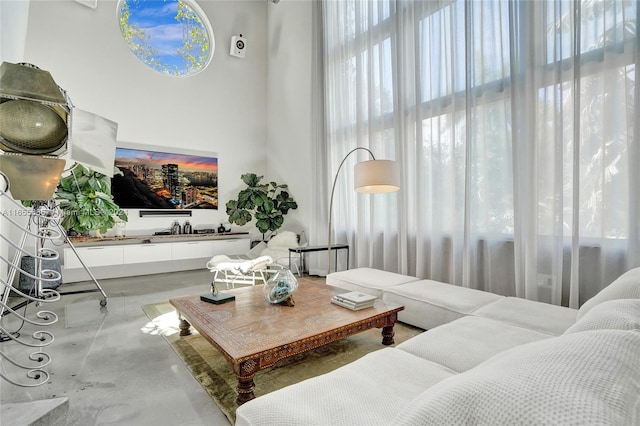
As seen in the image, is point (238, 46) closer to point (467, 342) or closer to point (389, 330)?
point (389, 330)

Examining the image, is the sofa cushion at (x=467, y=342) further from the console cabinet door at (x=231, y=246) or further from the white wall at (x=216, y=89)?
the console cabinet door at (x=231, y=246)

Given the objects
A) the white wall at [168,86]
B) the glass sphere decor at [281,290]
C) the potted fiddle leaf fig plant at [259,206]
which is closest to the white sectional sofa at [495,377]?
the glass sphere decor at [281,290]

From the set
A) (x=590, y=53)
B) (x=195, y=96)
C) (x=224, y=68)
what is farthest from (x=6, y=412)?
(x=224, y=68)

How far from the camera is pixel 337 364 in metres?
2.12

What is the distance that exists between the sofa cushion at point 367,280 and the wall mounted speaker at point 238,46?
16.7ft

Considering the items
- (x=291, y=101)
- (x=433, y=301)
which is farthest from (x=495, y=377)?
(x=291, y=101)

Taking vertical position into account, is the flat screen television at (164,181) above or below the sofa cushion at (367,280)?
above

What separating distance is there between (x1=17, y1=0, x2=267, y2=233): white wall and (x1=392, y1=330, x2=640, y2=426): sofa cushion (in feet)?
18.5

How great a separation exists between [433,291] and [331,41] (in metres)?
4.19

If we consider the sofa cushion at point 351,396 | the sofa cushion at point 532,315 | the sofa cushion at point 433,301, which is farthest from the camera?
the sofa cushion at point 433,301

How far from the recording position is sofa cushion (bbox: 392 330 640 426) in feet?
1.54

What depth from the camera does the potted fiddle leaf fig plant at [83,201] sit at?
11.9 feet

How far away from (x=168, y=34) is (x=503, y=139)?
594 centimetres

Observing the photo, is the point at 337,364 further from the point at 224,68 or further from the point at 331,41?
the point at 224,68
